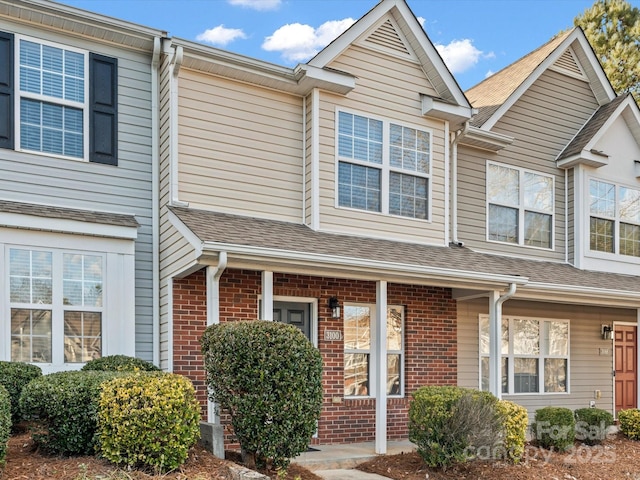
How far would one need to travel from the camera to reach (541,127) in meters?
13.1

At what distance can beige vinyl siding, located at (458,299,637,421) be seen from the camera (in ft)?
37.4

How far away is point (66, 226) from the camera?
813 cm

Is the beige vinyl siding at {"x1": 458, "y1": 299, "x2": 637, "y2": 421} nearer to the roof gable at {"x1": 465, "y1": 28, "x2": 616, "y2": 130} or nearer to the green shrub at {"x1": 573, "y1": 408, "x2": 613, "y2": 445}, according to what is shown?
the green shrub at {"x1": 573, "y1": 408, "x2": 613, "y2": 445}

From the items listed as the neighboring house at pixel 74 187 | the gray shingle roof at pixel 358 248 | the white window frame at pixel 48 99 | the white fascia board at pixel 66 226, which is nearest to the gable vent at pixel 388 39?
the gray shingle roof at pixel 358 248

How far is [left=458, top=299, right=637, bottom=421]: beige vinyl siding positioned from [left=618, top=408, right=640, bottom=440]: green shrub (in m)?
1.33

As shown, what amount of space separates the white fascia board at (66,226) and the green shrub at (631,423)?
29.2 feet

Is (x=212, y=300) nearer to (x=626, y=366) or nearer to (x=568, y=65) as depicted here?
(x=568, y=65)

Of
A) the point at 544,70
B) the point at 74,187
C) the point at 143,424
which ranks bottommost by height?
the point at 143,424

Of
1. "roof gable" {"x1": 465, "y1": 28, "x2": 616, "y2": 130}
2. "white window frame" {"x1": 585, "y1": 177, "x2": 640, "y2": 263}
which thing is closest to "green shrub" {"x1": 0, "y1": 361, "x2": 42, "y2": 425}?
"roof gable" {"x1": 465, "y1": 28, "x2": 616, "y2": 130}

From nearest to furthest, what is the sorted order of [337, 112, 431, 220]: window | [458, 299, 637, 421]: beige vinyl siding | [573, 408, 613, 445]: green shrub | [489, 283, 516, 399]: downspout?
[489, 283, 516, 399]: downspout < [337, 112, 431, 220]: window < [573, 408, 613, 445]: green shrub < [458, 299, 637, 421]: beige vinyl siding

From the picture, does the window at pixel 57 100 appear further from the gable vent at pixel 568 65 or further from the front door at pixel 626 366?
the front door at pixel 626 366

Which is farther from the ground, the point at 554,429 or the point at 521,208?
the point at 521,208

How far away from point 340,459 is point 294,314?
224 cm

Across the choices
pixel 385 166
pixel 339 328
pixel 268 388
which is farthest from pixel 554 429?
→ pixel 268 388
